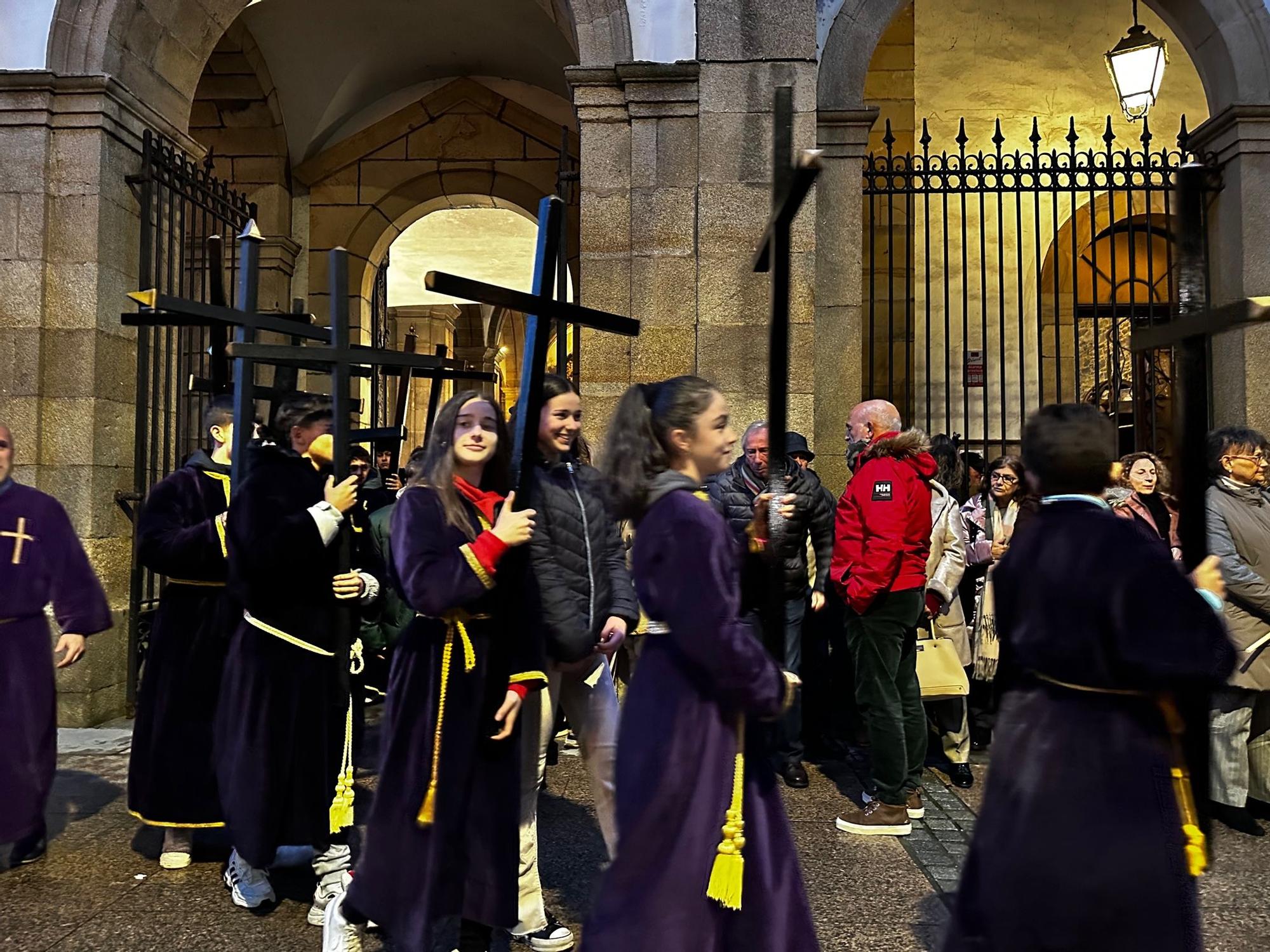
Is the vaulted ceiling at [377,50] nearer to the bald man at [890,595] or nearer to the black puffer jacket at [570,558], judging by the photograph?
the bald man at [890,595]

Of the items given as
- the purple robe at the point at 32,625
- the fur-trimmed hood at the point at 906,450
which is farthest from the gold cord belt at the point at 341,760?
the fur-trimmed hood at the point at 906,450

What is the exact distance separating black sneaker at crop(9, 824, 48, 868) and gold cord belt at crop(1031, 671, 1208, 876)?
12.8 ft

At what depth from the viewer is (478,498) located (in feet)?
10.7

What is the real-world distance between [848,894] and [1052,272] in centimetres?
1089

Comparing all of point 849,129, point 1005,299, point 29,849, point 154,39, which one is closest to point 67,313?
point 154,39

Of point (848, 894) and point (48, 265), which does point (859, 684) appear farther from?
point (48, 265)

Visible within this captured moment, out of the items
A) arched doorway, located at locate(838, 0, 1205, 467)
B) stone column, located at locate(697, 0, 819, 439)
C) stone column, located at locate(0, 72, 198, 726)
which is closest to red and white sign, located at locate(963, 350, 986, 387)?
arched doorway, located at locate(838, 0, 1205, 467)

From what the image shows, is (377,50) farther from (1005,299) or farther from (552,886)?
(552,886)

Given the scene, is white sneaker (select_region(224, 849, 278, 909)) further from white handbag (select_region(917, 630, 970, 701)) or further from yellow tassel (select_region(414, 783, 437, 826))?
white handbag (select_region(917, 630, 970, 701))

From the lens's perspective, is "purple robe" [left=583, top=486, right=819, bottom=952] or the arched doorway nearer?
"purple robe" [left=583, top=486, right=819, bottom=952]

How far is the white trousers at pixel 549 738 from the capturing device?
3443 mm

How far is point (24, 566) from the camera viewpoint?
4613 mm

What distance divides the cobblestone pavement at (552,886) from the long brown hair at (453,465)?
144cm

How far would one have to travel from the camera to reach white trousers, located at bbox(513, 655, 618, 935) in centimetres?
344
